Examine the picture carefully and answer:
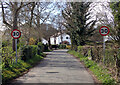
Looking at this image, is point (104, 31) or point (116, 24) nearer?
point (104, 31)

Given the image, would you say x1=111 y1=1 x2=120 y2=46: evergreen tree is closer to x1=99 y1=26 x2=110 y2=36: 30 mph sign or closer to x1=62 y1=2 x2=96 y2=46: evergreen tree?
x1=99 y1=26 x2=110 y2=36: 30 mph sign

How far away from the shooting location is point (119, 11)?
11094mm

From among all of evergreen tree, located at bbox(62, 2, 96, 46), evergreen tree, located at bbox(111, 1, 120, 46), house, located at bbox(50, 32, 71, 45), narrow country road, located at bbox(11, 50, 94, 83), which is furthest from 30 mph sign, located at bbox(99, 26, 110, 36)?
house, located at bbox(50, 32, 71, 45)

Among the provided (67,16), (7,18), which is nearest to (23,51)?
(7,18)

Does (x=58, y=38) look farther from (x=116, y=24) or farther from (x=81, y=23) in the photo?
(x=116, y=24)

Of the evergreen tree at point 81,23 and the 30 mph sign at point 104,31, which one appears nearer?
the 30 mph sign at point 104,31

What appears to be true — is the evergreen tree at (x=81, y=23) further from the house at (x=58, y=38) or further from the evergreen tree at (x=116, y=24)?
the house at (x=58, y=38)

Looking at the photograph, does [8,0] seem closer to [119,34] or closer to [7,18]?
[7,18]

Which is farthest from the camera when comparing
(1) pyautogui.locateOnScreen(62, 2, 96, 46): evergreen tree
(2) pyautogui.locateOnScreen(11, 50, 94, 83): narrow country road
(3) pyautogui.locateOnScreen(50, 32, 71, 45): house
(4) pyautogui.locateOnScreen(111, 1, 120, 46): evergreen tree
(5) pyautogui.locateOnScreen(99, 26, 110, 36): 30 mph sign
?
(3) pyautogui.locateOnScreen(50, 32, 71, 45): house

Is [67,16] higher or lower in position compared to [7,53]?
higher

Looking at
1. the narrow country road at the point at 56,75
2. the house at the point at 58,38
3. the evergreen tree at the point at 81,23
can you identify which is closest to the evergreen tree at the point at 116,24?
the narrow country road at the point at 56,75

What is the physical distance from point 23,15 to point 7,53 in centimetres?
1114

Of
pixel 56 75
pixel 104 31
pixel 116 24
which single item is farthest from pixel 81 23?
pixel 56 75

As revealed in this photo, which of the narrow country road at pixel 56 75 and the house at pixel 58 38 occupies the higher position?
the house at pixel 58 38
